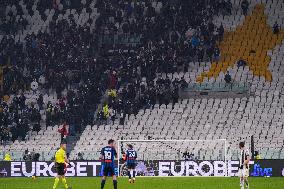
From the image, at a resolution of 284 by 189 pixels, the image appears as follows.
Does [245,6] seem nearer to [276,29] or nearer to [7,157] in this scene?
[276,29]

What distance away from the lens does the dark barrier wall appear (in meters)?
46.3

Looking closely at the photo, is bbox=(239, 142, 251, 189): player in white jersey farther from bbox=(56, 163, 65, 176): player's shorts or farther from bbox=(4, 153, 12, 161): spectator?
bbox=(4, 153, 12, 161): spectator

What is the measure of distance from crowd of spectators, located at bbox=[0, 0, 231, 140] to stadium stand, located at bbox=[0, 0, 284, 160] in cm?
8

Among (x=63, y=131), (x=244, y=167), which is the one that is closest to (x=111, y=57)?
(x=63, y=131)

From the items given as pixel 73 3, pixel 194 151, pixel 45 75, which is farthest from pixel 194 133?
pixel 73 3

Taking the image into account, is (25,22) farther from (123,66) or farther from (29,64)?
(123,66)

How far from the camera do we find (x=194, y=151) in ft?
156

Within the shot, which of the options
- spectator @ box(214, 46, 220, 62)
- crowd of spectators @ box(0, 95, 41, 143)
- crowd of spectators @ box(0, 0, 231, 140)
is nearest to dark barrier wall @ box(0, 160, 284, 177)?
crowd of spectators @ box(0, 95, 41, 143)

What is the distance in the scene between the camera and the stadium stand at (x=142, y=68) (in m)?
52.8

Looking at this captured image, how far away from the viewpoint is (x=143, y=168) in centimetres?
4722

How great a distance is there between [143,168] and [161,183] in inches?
313

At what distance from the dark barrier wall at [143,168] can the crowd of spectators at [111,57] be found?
264 inches

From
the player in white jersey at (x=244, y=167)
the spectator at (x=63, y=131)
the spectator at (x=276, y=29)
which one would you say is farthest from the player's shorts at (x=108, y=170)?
the spectator at (x=276, y=29)

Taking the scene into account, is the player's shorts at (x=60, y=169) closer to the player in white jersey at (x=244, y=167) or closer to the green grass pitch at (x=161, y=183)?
the green grass pitch at (x=161, y=183)
